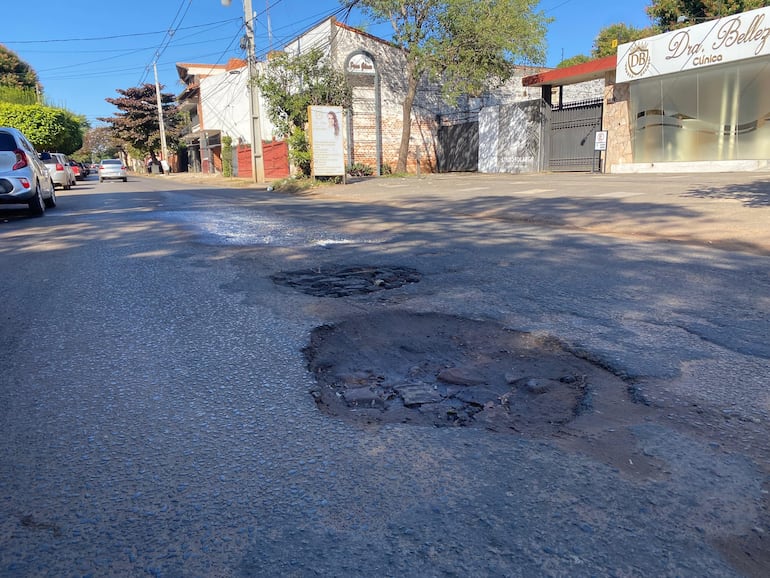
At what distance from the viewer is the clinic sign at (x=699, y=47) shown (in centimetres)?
1636

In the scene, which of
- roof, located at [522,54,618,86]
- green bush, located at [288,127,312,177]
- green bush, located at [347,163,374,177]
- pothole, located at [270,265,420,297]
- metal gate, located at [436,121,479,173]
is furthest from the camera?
metal gate, located at [436,121,479,173]

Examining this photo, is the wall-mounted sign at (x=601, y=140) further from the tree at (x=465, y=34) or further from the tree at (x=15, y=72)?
the tree at (x=15, y=72)

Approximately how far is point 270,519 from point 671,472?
1.42 metres

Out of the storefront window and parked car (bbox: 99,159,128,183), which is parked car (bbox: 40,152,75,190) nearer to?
parked car (bbox: 99,159,128,183)

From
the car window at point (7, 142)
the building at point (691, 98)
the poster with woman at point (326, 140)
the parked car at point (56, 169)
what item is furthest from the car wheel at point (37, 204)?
the building at point (691, 98)

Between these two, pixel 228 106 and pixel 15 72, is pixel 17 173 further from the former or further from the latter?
pixel 15 72

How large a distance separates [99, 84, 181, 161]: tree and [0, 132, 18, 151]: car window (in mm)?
48075

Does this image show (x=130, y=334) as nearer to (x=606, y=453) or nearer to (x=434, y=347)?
(x=434, y=347)

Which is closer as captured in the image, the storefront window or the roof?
the storefront window

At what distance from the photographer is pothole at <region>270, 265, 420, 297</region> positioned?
4852 mm

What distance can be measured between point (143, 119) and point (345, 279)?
2239 inches

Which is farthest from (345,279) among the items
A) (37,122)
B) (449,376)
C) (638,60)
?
(37,122)

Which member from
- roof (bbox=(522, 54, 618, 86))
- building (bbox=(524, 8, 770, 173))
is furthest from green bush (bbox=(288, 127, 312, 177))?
building (bbox=(524, 8, 770, 173))

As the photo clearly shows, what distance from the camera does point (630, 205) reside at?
10516 millimetres
